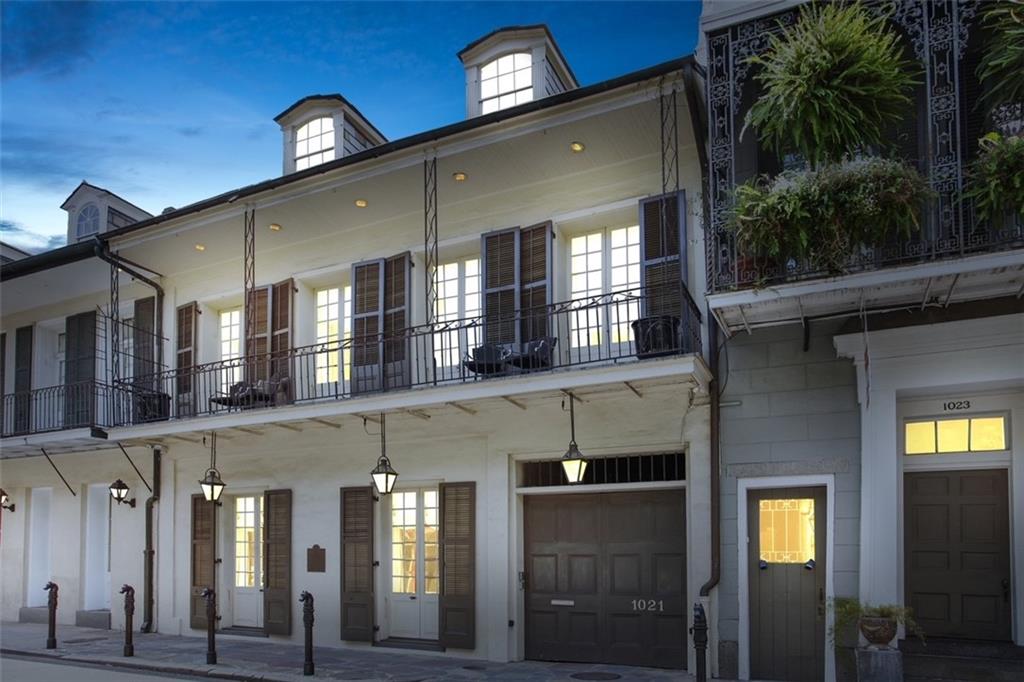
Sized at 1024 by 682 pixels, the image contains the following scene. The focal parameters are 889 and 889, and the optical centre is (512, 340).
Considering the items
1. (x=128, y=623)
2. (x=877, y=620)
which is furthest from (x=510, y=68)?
(x=128, y=623)

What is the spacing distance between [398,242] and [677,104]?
4.88m

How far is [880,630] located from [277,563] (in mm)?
8947

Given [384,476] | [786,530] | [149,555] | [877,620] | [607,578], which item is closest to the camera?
[877,620]

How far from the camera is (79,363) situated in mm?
17203

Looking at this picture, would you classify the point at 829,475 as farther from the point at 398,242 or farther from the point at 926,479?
the point at 398,242

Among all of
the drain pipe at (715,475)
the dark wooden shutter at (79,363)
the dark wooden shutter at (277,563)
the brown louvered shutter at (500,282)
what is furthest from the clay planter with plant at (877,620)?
the dark wooden shutter at (79,363)

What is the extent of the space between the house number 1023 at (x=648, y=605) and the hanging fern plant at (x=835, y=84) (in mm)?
5545

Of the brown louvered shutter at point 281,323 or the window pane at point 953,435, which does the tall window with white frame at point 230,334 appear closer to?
the brown louvered shutter at point 281,323

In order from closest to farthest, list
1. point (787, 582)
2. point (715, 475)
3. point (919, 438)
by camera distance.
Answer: point (919, 438) → point (787, 582) → point (715, 475)

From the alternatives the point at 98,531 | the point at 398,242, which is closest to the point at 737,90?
the point at 398,242

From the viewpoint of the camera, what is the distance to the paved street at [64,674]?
A: 11.3 metres

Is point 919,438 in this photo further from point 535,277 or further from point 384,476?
point 384,476

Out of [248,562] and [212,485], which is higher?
[212,485]

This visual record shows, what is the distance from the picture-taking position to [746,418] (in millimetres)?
10383
